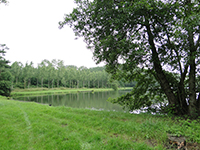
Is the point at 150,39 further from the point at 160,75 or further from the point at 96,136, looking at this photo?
the point at 96,136

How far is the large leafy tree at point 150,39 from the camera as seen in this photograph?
607 centimetres

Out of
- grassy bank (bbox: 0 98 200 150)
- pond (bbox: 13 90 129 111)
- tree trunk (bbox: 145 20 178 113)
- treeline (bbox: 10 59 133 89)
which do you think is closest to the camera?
grassy bank (bbox: 0 98 200 150)

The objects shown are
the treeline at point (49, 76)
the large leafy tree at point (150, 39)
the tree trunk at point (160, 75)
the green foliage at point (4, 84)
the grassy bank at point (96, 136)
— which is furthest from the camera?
the treeline at point (49, 76)

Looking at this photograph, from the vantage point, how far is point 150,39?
7.22 m

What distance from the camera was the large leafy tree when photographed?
19.9 feet

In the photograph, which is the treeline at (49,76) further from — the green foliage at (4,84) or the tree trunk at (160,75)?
the tree trunk at (160,75)

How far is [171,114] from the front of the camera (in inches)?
264

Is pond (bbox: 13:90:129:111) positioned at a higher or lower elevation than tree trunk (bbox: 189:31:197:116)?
lower

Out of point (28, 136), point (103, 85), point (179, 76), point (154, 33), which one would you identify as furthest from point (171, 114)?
point (103, 85)

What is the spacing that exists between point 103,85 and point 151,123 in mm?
78878

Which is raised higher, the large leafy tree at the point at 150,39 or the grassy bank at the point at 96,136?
the large leafy tree at the point at 150,39

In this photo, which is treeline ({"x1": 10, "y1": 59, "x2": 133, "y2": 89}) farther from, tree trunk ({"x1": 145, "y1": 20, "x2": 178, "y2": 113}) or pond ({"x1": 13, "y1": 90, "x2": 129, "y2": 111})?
tree trunk ({"x1": 145, "y1": 20, "x2": 178, "y2": 113})

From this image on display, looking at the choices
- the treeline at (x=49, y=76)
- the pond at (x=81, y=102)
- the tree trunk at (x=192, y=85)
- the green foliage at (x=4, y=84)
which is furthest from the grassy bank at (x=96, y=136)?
the treeline at (x=49, y=76)

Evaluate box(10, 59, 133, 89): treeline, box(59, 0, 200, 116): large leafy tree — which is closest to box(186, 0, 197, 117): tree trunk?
box(59, 0, 200, 116): large leafy tree
